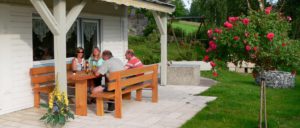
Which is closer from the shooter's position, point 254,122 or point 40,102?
point 254,122

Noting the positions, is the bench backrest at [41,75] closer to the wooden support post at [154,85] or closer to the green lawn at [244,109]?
the wooden support post at [154,85]

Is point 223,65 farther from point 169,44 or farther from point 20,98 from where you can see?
point 169,44

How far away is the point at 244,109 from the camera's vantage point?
26.6 ft

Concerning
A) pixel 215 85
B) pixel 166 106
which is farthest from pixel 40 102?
pixel 215 85

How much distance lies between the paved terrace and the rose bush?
68.1 inches

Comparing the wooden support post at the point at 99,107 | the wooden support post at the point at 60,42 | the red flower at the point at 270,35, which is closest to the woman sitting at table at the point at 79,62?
the wooden support post at the point at 99,107

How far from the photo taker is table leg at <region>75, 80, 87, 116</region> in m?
7.10

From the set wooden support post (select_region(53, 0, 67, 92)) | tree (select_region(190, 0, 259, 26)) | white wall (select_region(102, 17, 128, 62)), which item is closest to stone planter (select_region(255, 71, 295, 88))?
white wall (select_region(102, 17, 128, 62))

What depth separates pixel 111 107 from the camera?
7.57 m

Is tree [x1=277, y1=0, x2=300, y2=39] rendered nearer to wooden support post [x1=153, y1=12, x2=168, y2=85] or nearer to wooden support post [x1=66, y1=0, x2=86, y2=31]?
wooden support post [x1=153, y1=12, x2=168, y2=85]

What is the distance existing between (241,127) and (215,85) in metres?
5.44

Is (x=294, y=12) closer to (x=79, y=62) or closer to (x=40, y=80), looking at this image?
(x=79, y=62)

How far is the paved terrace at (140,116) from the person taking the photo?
259 inches

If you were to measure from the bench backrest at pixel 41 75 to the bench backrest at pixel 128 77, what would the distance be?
1552 mm
